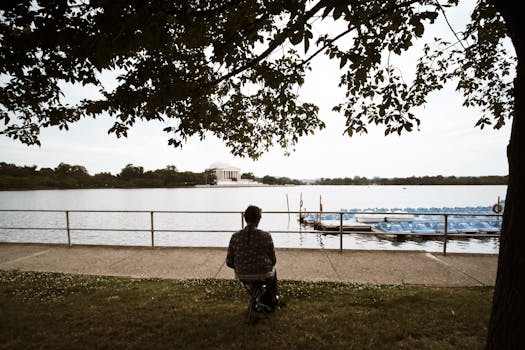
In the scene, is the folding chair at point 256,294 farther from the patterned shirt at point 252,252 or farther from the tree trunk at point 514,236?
the tree trunk at point 514,236

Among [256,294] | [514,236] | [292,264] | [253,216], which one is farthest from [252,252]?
[292,264]

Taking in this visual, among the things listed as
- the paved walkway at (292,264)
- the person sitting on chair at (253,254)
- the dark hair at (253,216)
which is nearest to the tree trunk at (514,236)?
the person sitting on chair at (253,254)

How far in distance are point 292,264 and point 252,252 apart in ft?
10.0

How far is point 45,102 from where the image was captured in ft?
15.2

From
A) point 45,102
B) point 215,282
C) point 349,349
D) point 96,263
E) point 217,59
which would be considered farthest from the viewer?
point 96,263

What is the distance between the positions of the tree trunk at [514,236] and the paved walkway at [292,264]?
307cm

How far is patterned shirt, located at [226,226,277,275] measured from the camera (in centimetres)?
352

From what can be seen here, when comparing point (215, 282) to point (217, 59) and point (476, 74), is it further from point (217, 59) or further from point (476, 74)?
point (476, 74)

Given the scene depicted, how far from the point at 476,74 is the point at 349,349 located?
618 centimetres

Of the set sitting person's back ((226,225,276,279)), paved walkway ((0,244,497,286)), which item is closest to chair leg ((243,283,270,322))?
sitting person's back ((226,225,276,279))

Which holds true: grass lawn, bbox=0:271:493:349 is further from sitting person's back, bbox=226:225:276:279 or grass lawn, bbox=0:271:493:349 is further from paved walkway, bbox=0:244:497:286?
sitting person's back, bbox=226:225:276:279

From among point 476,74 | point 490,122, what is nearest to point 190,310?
point 490,122

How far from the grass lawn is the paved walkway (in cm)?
57

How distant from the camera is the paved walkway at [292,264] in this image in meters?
5.42
